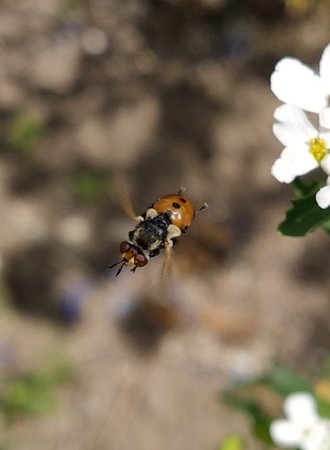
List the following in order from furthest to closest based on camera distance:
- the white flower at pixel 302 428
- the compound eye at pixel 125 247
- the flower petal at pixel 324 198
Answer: the white flower at pixel 302 428
the compound eye at pixel 125 247
the flower petal at pixel 324 198

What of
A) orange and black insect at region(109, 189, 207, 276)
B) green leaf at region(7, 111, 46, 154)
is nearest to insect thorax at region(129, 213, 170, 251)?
orange and black insect at region(109, 189, 207, 276)

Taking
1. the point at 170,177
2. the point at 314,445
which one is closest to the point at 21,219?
the point at 170,177

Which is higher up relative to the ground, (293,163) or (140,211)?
(140,211)

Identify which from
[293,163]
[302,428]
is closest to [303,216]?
[293,163]

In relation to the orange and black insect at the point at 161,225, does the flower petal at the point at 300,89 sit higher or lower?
lower

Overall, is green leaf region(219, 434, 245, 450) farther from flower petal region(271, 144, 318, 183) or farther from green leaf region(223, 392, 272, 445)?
flower petal region(271, 144, 318, 183)

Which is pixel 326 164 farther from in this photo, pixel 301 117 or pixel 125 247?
pixel 125 247

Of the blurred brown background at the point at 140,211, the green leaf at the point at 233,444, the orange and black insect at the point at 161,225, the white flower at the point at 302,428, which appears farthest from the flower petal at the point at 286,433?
the blurred brown background at the point at 140,211

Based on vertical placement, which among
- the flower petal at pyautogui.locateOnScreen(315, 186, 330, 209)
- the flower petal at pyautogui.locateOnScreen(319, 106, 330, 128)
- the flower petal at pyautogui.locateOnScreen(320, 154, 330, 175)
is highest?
the flower petal at pyautogui.locateOnScreen(319, 106, 330, 128)

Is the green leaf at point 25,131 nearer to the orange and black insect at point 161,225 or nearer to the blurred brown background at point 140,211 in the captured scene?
the blurred brown background at point 140,211
